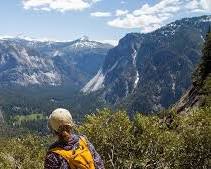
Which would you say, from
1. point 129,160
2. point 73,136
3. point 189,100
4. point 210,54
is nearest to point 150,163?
point 129,160

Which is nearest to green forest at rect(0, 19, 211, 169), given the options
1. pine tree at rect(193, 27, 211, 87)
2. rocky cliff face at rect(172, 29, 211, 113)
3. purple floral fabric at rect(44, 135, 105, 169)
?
purple floral fabric at rect(44, 135, 105, 169)

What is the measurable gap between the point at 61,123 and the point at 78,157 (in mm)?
1005

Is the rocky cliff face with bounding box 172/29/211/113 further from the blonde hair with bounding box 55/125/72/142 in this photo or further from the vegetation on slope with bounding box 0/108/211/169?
the blonde hair with bounding box 55/125/72/142

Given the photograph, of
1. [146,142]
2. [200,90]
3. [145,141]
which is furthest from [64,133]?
[200,90]

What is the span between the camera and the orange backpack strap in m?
12.9

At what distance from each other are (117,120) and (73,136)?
112ft

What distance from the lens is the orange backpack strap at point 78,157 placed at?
42.4 ft

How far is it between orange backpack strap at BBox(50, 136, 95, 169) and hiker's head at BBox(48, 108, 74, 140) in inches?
16.9

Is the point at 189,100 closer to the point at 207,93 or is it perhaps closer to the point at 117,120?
the point at 207,93

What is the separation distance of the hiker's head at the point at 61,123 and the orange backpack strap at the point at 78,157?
1.40 feet

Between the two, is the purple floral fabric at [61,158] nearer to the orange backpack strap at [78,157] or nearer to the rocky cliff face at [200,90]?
the orange backpack strap at [78,157]

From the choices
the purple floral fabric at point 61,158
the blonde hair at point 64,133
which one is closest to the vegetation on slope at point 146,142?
the purple floral fabric at point 61,158

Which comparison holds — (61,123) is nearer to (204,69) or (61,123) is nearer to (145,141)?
(145,141)

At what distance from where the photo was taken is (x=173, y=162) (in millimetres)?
49562
